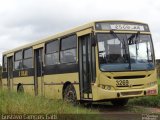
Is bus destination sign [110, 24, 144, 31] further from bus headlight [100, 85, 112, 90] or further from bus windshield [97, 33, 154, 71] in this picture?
bus headlight [100, 85, 112, 90]

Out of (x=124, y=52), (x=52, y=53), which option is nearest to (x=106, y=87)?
(x=124, y=52)

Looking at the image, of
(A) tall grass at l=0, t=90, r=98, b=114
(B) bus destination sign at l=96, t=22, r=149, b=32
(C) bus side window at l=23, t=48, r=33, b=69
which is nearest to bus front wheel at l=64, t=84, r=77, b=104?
(B) bus destination sign at l=96, t=22, r=149, b=32

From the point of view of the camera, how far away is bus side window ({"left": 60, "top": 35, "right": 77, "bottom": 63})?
16.8 m

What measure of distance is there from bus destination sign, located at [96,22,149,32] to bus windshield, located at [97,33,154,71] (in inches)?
9.1

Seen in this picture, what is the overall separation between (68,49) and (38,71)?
4.23 m

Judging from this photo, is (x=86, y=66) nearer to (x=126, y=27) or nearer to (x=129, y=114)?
(x=126, y=27)

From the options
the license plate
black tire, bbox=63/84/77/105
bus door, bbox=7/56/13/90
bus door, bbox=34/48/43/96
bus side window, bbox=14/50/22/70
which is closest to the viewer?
Result: the license plate

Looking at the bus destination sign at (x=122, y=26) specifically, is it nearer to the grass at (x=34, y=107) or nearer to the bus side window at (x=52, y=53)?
the bus side window at (x=52, y=53)

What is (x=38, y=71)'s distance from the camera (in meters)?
21.1

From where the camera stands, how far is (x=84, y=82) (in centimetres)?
1600

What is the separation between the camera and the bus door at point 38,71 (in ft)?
67.5

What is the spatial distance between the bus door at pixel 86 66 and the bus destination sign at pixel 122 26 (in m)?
0.58

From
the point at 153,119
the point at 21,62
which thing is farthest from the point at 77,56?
the point at 21,62

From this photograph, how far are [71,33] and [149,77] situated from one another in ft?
11.3
